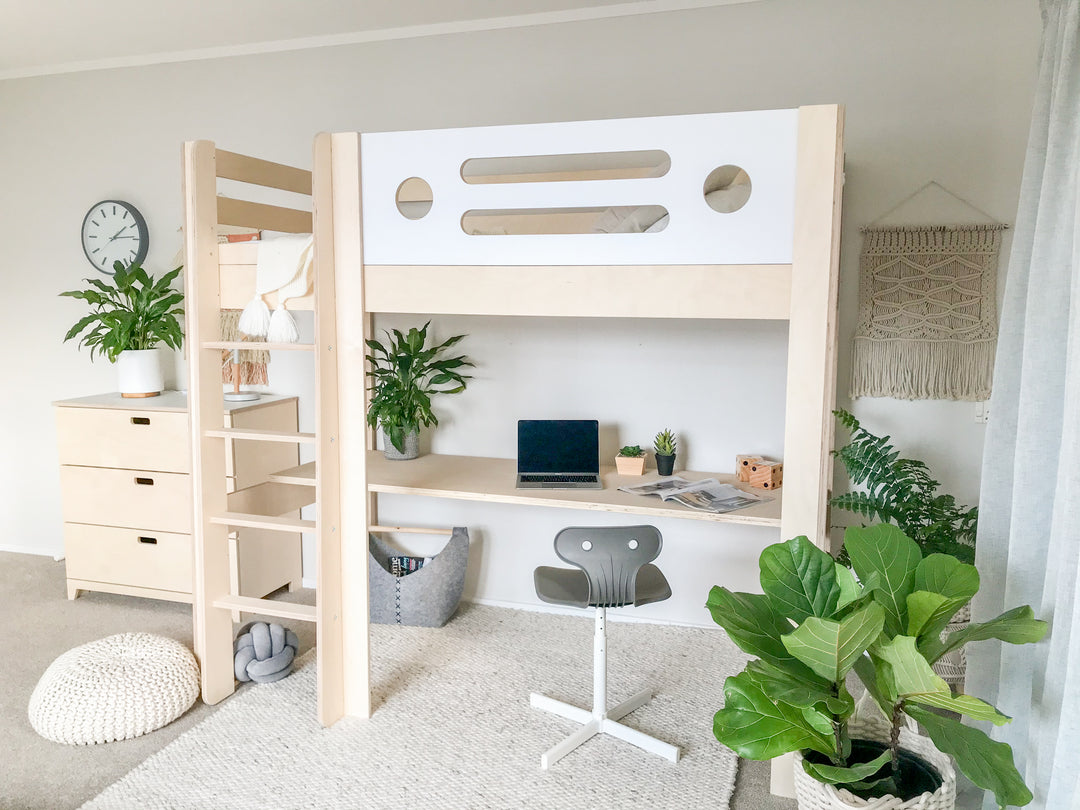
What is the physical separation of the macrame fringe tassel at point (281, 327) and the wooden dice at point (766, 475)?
1.53 m

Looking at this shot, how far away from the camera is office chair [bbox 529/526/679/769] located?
2.17 m

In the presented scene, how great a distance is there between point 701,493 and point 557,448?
0.54m

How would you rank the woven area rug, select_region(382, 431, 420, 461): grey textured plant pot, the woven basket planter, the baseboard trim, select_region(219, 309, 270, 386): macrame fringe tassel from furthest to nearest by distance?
the baseboard trim, select_region(219, 309, 270, 386): macrame fringe tassel, select_region(382, 431, 420, 461): grey textured plant pot, the woven area rug, the woven basket planter

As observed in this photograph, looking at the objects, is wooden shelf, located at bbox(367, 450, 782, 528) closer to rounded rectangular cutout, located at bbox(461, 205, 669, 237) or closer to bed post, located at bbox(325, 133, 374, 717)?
bed post, located at bbox(325, 133, 374, 717)

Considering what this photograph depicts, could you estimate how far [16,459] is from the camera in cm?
405

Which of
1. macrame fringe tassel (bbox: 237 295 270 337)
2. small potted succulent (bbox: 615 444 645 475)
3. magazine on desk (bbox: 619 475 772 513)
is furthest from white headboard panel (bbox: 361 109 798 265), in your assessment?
small potted succulent (bbox: 615 444 645 475)

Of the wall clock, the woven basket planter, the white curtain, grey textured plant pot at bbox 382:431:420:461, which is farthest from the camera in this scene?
the wall clock

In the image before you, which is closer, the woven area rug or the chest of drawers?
the woven area rug

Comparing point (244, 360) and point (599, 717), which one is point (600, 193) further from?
point (244, 360)

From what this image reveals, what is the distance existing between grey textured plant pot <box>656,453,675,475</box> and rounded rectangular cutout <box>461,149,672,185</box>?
3.18 ft

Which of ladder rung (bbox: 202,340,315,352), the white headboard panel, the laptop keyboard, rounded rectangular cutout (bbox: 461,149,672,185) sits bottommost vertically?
the laptop keyboard

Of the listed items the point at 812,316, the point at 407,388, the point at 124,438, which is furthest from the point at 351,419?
the point at 124,438

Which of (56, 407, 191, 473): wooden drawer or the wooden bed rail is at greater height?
the wooden bed rail

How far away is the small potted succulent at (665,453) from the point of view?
2.91 m
